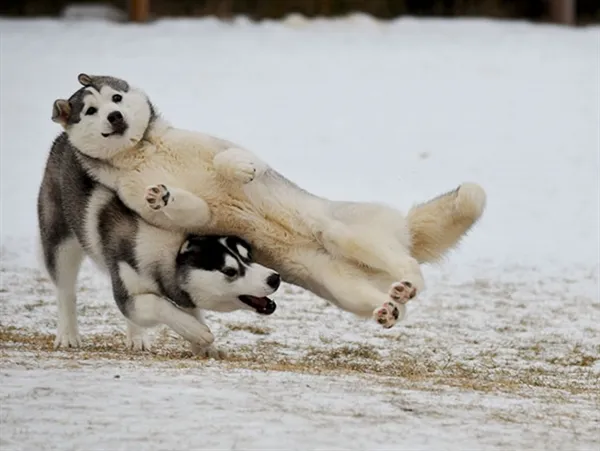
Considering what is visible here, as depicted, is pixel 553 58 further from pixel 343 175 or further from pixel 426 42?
pixel 343 175

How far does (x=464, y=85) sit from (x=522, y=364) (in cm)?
960

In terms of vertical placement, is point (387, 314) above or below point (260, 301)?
above

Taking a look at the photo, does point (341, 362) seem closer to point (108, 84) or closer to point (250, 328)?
point (250, 328)

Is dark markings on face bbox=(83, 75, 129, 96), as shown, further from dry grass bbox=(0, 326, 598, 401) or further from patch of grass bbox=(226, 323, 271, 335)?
patch of grass bbox=(226, 323, 271, 335)

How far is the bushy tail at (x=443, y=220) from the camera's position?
800 cm

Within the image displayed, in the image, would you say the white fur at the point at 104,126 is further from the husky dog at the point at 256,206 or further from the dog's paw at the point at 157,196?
the dog's paw at the point at 157,196

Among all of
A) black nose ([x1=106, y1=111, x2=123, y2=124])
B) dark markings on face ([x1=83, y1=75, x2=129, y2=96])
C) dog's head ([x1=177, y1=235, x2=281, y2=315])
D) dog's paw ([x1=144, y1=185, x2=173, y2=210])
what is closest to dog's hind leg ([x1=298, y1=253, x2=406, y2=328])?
dog's head ([x1=177, y1=235, x2=281, y2=315])

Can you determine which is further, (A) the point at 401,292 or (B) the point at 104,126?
(B) the point at 104,126

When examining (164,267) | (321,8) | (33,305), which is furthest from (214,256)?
(321,8)

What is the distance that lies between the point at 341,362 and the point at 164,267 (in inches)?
50.3

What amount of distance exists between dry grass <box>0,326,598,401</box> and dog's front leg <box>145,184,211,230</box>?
747 millimetres

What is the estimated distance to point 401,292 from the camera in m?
7.36

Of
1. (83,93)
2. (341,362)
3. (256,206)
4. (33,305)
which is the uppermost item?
(83,93)

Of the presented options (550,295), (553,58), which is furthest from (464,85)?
(550,295)
